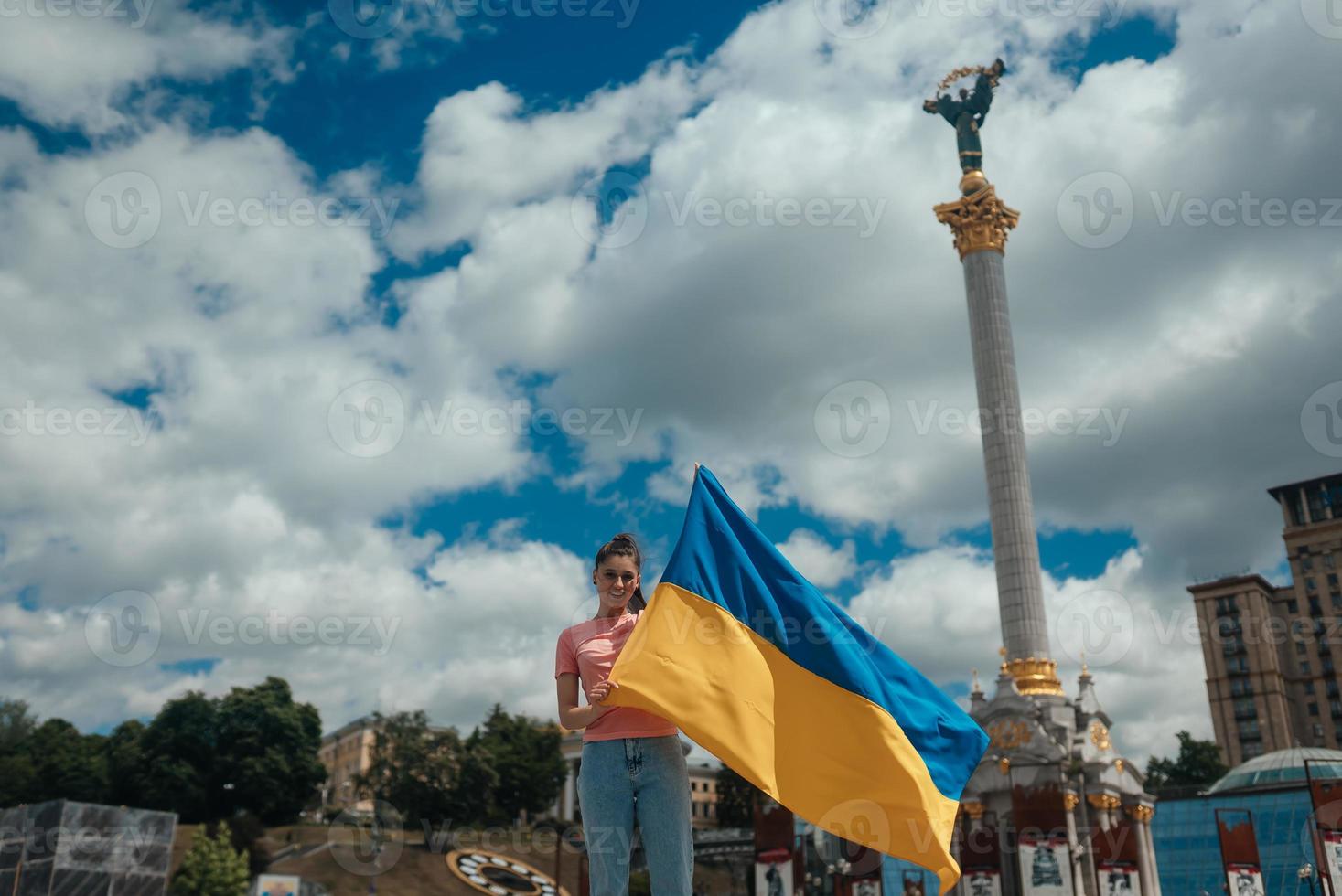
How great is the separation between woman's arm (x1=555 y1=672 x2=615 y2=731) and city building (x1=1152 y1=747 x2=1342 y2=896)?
181ft

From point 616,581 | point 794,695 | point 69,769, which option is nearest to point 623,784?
point 616,581

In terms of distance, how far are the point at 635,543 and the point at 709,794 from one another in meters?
107

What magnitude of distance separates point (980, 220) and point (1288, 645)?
83387mm

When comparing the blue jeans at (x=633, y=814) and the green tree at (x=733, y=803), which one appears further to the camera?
the green tree at (x=733, y=803)

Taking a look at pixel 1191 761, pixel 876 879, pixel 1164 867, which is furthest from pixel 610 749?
pixel 1191 761

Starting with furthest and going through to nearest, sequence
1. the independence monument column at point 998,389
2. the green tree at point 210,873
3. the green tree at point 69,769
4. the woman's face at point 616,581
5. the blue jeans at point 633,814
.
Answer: the green tree at point 69,769 < the green tree at point 210,873 < the independence monument column at point 998,389 < the woman's face at point 616,581 < the blue jeans at point 633,814

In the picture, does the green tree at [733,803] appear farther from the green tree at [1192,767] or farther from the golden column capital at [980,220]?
the golden column capital at [980,220]

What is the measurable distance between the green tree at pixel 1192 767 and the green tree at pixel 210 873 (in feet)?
221

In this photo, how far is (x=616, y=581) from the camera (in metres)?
5.67

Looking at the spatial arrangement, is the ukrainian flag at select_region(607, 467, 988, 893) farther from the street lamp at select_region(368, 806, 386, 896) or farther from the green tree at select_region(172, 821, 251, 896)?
the street lamp at select_region(368, 806, 386, 896)

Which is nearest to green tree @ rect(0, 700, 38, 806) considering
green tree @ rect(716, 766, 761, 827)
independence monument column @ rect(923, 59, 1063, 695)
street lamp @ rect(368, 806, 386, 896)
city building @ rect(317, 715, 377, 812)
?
street lamp @ rect(368, 806, 386, 896)

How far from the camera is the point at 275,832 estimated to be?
66812 millimetres

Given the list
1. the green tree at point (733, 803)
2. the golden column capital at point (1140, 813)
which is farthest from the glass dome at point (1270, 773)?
the green tree at point (733, 803)

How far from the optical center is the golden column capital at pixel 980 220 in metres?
44.6
